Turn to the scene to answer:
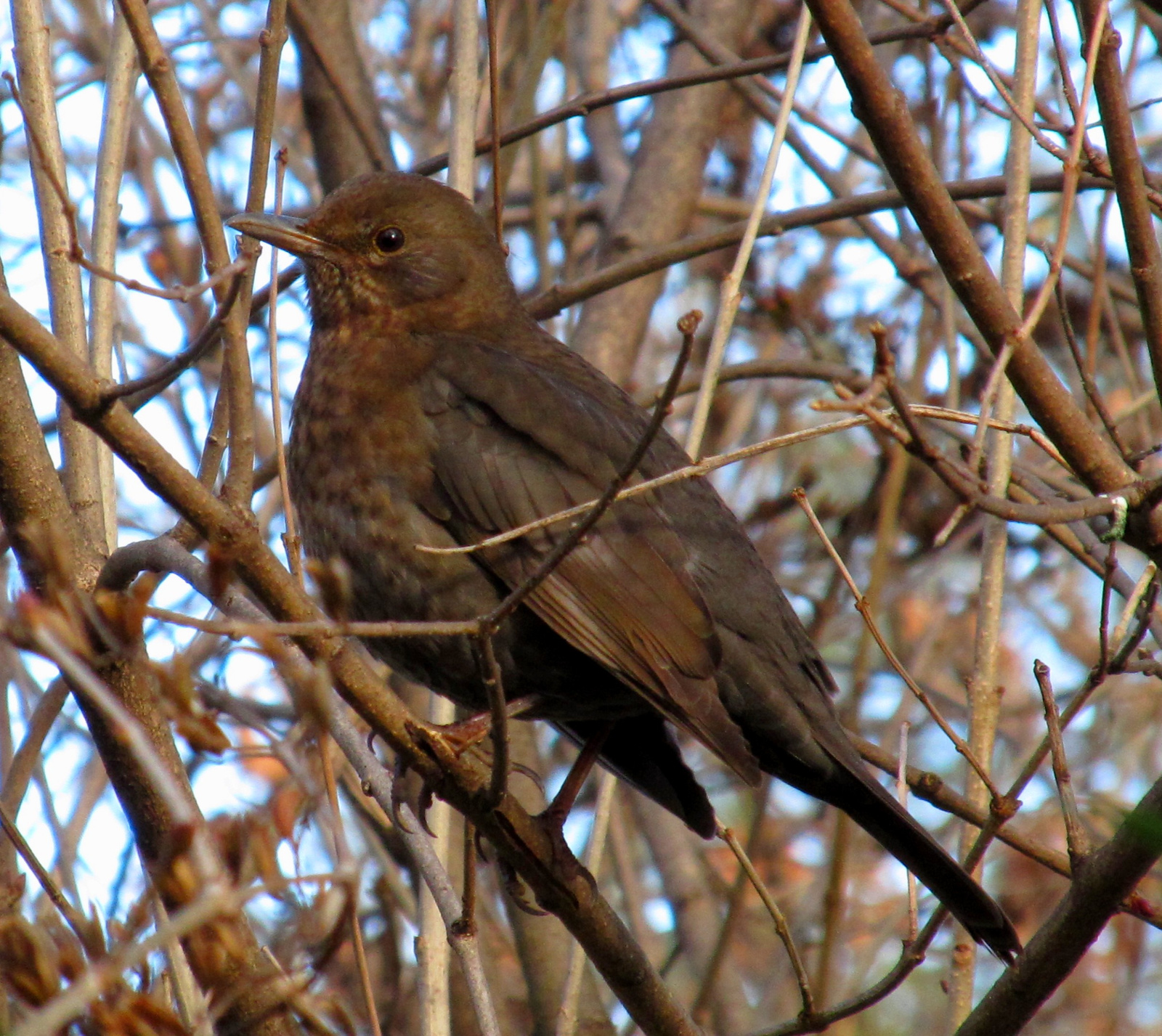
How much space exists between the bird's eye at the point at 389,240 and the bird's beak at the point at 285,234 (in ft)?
0.49

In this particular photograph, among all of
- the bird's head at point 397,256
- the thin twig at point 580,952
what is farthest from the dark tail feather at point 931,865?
the bird's head at point 397,256

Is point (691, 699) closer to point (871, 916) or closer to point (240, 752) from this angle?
point (240, 752)

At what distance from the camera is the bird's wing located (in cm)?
369

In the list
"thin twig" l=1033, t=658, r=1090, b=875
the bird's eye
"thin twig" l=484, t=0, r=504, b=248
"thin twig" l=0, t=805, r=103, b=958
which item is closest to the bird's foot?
"thin twig" l=0, t=805, r=103, b=958

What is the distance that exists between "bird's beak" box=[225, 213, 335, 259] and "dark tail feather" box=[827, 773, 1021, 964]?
214 cm

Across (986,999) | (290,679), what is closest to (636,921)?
(986,999)

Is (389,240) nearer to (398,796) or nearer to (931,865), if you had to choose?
(398,796)

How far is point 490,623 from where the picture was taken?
8.10 feet

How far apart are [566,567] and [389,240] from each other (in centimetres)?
142

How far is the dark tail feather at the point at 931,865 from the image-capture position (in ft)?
11.9

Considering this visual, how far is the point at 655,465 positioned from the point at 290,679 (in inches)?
87.4

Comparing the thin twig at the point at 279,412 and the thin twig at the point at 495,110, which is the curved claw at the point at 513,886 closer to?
the thin twig at the point at 279,412

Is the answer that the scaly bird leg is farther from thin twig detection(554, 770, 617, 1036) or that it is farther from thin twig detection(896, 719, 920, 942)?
thin twig detection(896, 719, 920, 942)

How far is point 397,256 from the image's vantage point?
468cm
